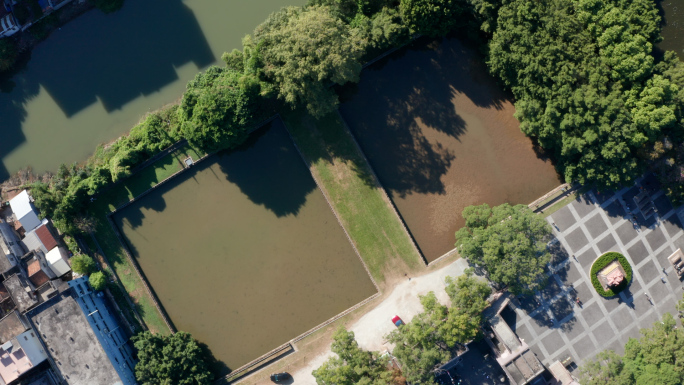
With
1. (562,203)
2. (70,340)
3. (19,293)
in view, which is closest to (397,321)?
(562,203)

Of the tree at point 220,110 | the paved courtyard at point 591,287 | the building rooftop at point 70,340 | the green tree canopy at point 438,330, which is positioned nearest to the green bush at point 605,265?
the paved courtyard at point 591,287

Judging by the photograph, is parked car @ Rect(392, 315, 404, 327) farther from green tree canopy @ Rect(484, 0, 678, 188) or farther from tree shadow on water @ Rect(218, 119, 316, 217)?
green tree canopy @ Rect(484, 0, 678, 188)

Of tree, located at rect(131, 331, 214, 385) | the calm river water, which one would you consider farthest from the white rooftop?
tree, located at rect(131, 331, 214, 385)

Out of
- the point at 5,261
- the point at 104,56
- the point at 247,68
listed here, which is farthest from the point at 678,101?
the point at 5,261

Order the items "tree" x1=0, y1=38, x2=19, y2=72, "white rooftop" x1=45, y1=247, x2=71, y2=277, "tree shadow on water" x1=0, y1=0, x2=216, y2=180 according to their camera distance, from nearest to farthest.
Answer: "white rooftop" x1=45, y1=247, x2=71, y2=277
"tree" x1=0, y1=38, x2=19, y2=72
"tree shadow on water" x1=0, y1=0, x2=216, y2=180

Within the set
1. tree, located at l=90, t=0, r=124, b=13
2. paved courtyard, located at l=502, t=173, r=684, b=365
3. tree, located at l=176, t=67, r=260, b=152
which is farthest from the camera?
tree, located at l=90, t=0, r=124, b=13
